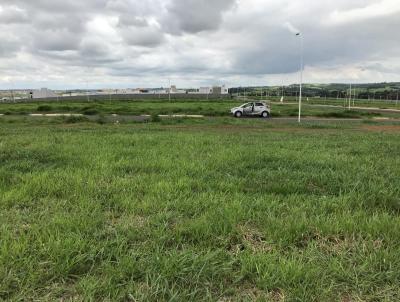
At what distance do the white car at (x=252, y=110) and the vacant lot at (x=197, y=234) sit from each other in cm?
3231

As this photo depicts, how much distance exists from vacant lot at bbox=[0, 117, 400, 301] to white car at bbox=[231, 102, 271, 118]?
3231 centimetres

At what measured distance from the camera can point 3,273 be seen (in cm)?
281

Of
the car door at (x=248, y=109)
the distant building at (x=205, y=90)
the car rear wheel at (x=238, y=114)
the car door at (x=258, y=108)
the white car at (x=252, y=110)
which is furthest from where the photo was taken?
the distant building at (x=205, y=90)

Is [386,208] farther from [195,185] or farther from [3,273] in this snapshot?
[3,273]

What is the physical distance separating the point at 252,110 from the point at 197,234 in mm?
36285

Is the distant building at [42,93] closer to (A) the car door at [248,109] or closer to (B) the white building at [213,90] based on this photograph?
(B) the white building at [213,90]

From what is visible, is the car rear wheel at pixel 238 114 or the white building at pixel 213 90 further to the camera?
the white building at pixel 213 90

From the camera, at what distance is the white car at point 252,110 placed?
127ft

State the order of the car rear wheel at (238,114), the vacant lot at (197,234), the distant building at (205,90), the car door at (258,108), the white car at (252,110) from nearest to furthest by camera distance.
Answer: the vacant lot at (197,234) < the car rear wheel at (238,114) < the white car at (252,110) < the car door at (258,108) < the distant building at (205,90)

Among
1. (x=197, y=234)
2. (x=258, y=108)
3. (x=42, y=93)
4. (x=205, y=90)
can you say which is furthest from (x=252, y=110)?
(x=205, y=90)

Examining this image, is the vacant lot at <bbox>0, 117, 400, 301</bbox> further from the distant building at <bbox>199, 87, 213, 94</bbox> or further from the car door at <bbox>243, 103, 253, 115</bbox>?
the distant building at <bbox>199, 87, 213, 94</bbox>

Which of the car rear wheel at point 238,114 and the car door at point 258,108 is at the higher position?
the car door at point 258,108

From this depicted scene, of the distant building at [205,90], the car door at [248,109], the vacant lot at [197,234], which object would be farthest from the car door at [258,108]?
the distant building at [205,90]

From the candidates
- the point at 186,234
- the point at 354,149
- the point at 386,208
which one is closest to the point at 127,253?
the point at 186,234
